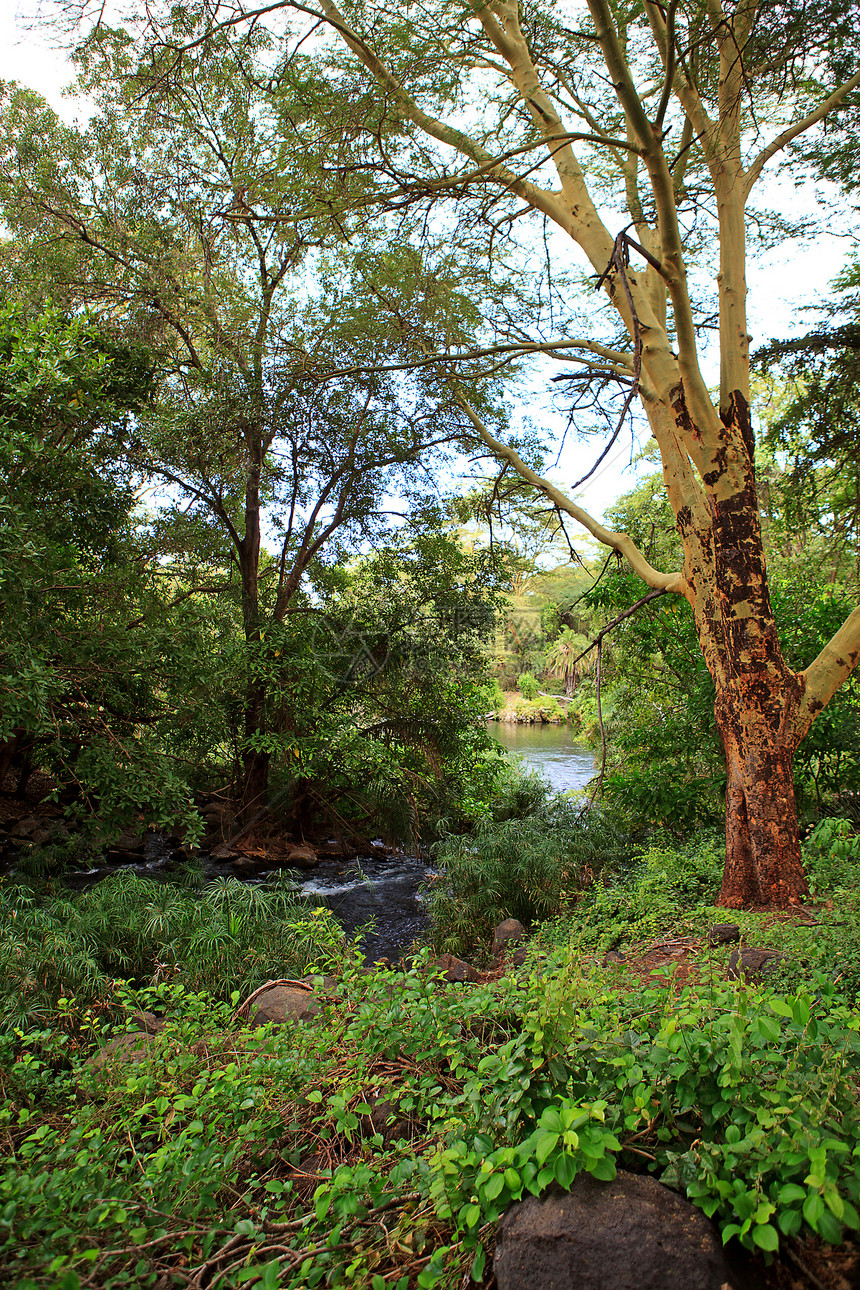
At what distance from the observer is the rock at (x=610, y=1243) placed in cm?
142

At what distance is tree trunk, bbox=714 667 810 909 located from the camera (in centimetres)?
464

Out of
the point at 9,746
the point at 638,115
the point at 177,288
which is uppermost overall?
the point at 177,288

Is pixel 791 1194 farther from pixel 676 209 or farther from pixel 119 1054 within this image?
pixel 676 209

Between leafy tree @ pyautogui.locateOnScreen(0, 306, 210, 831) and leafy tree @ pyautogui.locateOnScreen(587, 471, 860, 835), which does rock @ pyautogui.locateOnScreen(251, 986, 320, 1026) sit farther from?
leafy tree @ pyautogui.locateOnScreen(587, 471, 860, 835)

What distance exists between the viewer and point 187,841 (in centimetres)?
589

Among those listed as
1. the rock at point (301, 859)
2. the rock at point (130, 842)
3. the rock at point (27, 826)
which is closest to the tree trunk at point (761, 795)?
the rock at point (301, 859)

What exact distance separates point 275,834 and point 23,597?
5.11 meters

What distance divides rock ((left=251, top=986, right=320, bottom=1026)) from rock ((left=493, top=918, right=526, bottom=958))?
78.4 inches

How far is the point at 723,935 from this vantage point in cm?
398

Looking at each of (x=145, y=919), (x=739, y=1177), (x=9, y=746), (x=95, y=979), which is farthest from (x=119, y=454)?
(x=739, y=1177)

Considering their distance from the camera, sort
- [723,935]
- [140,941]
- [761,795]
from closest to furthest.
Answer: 1. [723,935]
2. [761,795]
3. [140,941]

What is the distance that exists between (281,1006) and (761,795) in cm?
323

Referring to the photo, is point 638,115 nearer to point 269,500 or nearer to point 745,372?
point 745,372

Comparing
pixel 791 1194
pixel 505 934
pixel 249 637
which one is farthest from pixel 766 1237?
pixel 249 637
